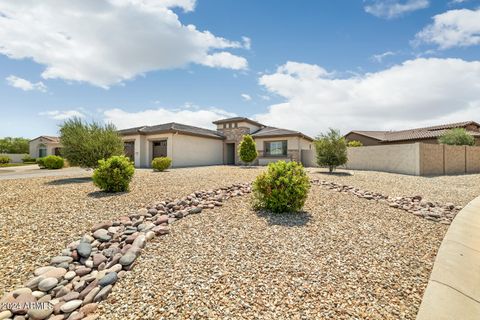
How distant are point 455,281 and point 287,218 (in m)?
2.97

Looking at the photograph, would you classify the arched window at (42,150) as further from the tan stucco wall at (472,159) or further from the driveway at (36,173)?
the tan stucco wall at (472,159)

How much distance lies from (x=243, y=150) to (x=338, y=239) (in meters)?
15.8

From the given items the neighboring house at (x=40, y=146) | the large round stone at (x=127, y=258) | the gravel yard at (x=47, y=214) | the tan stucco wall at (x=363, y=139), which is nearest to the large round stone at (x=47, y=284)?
the gravel yard at (x=47, y=214)

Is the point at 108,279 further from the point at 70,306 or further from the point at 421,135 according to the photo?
the point at 421,135

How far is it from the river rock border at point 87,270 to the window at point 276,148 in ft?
59.3

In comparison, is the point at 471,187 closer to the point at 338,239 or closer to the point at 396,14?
the point at 396,14

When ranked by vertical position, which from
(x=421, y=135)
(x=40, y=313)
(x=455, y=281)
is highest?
(x=421, y=135)

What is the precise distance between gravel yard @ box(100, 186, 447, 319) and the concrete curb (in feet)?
0.44

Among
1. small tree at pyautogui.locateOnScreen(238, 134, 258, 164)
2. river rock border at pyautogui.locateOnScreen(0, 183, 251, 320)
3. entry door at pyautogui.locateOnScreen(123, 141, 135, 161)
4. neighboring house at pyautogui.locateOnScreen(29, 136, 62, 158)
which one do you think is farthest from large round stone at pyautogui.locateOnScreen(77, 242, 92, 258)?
neighboring house at pyautogui.locateOnScreen(29, 136, 62, 158)

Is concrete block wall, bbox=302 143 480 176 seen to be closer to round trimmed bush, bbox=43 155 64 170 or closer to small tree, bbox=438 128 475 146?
small tree, bbox=438 128 475 146

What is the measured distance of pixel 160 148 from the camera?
20625 millimetres

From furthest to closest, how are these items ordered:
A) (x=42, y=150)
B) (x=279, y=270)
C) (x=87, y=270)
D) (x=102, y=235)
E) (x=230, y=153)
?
(x=42, y=150), (x=230, y=153), (x=102, y=235), (x=87, y=270), (x=279, y=270)

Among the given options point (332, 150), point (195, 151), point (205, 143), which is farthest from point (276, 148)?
point (332, 150)

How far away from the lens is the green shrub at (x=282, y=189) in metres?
5.94
